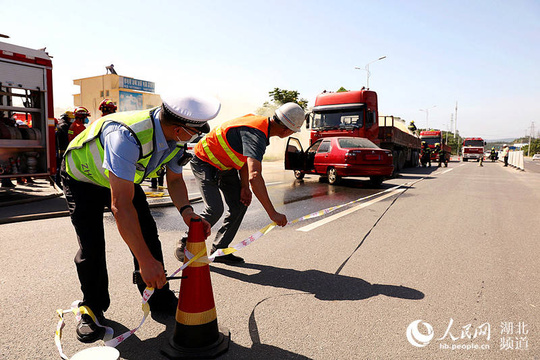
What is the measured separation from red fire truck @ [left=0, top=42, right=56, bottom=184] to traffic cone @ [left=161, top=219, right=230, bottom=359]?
22.3ft

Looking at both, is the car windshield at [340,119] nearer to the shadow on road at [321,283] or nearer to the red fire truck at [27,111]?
the red fire truck at [27,111]

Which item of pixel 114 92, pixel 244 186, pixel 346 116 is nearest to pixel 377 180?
pixel 346 116

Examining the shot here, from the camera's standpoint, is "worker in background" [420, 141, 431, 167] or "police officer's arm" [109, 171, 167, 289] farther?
"worker in background" [420, 141, 431, 167]

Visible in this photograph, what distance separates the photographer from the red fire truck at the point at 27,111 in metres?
7.32

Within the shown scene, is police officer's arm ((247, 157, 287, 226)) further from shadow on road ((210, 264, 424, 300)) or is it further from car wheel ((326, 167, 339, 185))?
car wheel ((326, 167, 339, 185))

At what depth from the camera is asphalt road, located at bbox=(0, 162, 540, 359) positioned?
2.40m

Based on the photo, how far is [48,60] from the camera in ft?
26.0

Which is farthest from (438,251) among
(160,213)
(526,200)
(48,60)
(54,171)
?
(48,60)

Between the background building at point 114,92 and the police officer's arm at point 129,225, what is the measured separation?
6122 centimetres

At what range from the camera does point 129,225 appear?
6.32 ft

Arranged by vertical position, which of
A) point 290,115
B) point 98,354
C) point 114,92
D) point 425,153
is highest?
point 114,92

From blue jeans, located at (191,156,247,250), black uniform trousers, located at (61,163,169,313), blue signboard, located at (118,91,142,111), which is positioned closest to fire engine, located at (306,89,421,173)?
blue jeans, located at (191,156,247,250)

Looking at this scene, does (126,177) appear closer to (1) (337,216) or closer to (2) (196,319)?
(2) (196,319)

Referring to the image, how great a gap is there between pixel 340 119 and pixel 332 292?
41.4 feet
